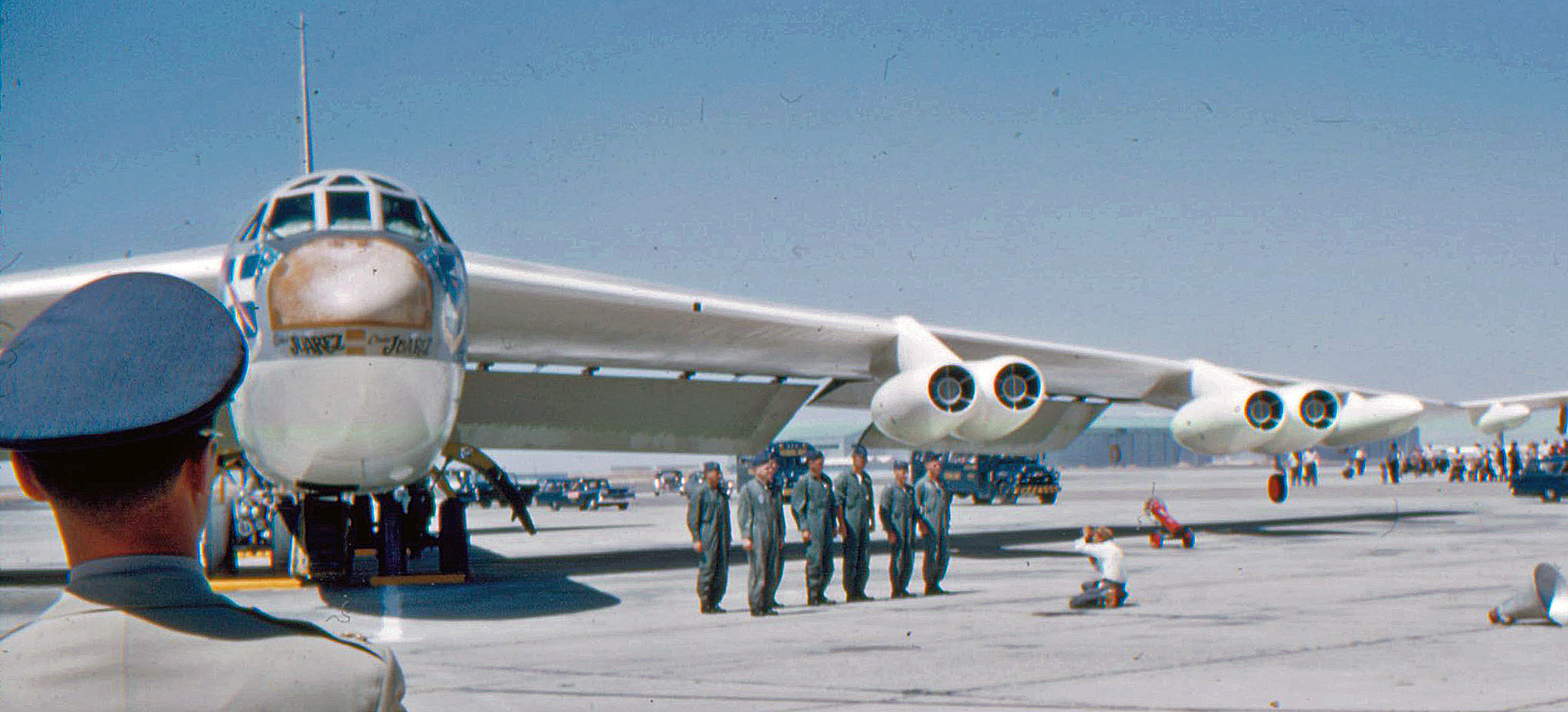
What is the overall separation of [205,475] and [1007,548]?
68.8 feet

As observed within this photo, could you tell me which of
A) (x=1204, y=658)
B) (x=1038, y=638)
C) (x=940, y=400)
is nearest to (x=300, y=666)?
(x=1204, y=658)

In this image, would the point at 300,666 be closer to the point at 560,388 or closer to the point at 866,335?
the point at 866,335

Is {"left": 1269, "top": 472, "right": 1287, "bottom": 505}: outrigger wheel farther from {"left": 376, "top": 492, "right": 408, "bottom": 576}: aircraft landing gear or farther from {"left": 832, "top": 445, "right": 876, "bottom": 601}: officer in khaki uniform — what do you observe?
{"left": 376, "top": 492, "right": 408, "bottom": 576}: aircraft landing gear

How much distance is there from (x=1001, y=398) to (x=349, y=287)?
925cm

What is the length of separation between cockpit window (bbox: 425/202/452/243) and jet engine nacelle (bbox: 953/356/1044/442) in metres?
7.55

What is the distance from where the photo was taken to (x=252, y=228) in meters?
12.9

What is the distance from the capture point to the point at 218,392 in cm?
162

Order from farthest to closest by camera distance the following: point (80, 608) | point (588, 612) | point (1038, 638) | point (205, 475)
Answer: point (588, 612)
point (1038, 638)
point (205, 475)
point (80, 608)

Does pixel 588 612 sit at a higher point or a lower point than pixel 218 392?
lower

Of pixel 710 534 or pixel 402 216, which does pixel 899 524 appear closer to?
pixel 710 534

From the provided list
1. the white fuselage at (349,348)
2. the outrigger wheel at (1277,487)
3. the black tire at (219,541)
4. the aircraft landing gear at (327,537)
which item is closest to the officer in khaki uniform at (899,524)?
the white fuselage at (349,348)

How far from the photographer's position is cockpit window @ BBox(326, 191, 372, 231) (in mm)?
12031

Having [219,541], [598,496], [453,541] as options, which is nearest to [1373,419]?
[453,541]

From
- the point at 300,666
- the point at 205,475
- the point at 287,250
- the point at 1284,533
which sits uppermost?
the point at 287,250
